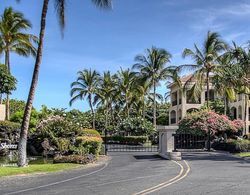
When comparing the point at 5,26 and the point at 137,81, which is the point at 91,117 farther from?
the point at 5,26

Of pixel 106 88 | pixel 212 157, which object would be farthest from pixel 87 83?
pixel 212 157

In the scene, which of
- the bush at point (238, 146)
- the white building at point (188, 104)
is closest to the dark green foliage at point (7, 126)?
the bush at point (238, 146)

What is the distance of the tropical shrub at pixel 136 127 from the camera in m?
62.2

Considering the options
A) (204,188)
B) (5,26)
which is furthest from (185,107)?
(204,188)

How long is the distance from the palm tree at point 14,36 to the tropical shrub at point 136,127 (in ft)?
65.7

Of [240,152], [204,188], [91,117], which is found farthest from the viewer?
[91,117]

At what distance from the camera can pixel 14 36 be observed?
46.2 meters

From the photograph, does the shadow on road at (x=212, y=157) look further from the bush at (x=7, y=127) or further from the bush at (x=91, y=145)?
the bush at (x=7, y=127)

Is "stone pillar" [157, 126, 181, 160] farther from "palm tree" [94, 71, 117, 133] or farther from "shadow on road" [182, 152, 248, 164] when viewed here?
"palm tree" [94, 71, 117, 133]

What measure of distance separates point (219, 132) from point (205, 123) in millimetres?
3294

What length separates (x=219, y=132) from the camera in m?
43.8

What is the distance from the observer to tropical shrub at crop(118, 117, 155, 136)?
6222 centimetres

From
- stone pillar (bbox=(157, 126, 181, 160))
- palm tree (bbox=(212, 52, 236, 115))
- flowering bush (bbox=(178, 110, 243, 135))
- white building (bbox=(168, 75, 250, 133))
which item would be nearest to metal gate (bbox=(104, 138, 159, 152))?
flowering bush (bbox=(178, 110, 243, 135))

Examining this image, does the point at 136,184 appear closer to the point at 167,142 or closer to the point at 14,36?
the point at 167,142
